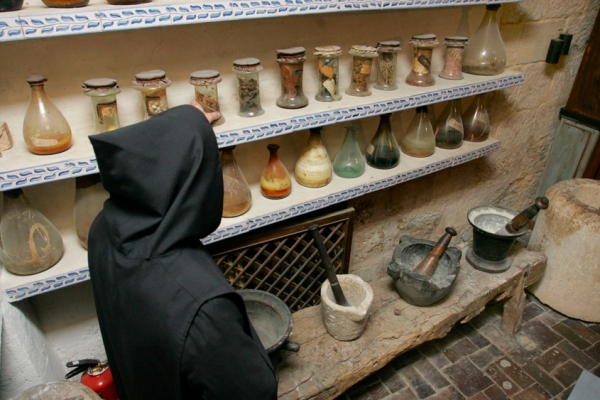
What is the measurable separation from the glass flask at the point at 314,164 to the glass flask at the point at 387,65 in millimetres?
346

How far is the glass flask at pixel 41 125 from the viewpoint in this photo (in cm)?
110

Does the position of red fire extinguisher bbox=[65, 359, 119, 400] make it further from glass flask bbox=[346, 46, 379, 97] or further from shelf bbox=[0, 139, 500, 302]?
glass flask bbox=[346, 46, 379, 97]

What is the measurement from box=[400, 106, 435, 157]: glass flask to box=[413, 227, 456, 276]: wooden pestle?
364 mm

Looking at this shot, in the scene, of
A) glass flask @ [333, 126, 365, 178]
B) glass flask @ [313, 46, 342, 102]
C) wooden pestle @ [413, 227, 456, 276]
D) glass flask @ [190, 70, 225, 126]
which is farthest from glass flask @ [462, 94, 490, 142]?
glass flask @ [190, 70, 225, 126]

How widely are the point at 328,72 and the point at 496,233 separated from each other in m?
1.15

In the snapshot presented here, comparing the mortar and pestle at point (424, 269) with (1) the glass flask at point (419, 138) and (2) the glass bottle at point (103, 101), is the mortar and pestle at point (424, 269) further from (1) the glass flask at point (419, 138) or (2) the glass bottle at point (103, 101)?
(2) the glass bottle at point (103, 101)

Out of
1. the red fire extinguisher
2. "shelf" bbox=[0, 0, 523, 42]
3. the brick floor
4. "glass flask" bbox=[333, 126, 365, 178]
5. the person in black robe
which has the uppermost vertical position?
"shelf" bbox=[0, 0, 523, 42]

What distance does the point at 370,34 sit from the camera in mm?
1657

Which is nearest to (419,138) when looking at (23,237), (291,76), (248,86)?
(291,76)

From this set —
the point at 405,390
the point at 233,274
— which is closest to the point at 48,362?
the point at 233,274

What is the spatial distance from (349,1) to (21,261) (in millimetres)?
1266

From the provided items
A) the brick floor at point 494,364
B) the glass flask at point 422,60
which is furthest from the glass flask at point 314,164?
the brick floor at point 494,364

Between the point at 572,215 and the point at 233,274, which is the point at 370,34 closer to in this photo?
the point at 233,274

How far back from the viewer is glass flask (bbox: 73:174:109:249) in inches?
49.3
